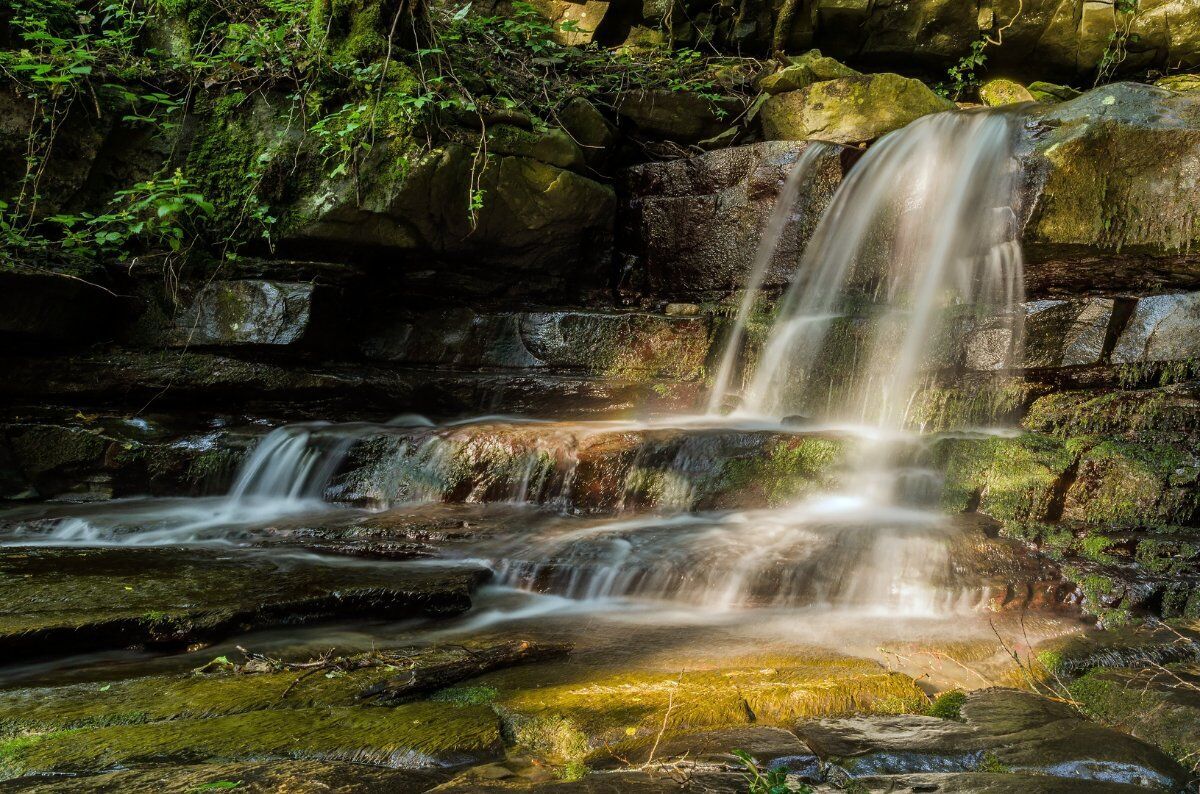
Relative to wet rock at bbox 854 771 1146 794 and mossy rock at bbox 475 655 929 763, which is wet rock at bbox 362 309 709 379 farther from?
wet rock at bbox 854 771 1146 794

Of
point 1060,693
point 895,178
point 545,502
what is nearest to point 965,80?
point 895,178

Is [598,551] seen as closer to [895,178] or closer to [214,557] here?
[214,557]

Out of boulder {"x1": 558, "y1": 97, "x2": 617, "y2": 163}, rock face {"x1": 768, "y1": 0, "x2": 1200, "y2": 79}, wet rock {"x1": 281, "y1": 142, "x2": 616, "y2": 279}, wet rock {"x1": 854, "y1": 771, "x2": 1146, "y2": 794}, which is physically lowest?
wet rock {"x1": 854, "y1": 771, "x2": 1146, "y2": 794}

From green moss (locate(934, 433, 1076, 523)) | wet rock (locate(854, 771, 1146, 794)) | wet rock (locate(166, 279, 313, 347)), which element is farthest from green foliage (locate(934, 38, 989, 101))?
wet rock (locate(854, 771, 1146, 794))

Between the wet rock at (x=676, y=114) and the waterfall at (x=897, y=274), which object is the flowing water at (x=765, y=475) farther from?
the wet rock at (x=676, y=114)

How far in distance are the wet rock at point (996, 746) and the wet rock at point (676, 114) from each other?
8484 millimetres

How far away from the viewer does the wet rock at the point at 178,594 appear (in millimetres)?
3406

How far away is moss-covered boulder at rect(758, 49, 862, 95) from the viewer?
31.6 ft

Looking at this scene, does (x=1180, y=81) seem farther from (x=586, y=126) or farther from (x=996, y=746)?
(x=996, y=746)

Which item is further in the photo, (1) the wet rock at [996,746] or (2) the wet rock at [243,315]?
(2) the wet rock at [243,315]

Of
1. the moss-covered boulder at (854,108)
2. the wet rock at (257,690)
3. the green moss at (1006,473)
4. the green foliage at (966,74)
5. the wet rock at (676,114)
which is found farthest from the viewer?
the green foliage at (966,74)

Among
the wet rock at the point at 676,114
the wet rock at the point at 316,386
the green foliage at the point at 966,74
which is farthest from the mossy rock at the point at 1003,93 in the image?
the wet rock at the point at 316,386

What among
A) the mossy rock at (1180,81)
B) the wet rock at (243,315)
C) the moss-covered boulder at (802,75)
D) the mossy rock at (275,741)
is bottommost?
the mossy rock at (275,741)

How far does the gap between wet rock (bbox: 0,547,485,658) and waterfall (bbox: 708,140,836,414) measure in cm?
423
